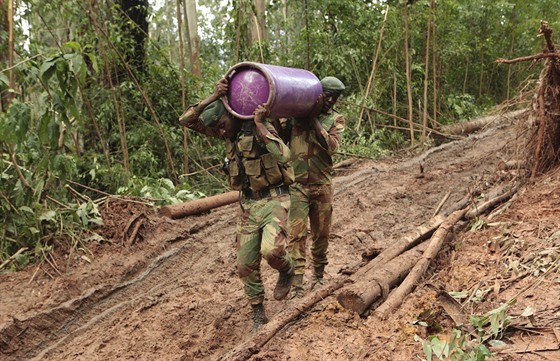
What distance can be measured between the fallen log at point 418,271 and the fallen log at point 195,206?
12.0ft

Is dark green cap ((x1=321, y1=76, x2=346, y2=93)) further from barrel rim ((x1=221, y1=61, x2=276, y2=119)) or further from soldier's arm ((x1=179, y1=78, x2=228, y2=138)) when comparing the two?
soldier's arm ((x1=179, y1=78, x2=228, y2=138))

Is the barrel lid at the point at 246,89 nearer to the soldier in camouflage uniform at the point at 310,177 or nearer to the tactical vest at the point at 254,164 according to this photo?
the tactical vest at the point at 254,164

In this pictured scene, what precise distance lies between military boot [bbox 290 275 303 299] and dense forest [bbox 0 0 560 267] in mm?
2789

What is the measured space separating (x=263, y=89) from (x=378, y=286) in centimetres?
173

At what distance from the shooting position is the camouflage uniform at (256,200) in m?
4.16

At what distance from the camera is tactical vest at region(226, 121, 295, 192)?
4.20 metres

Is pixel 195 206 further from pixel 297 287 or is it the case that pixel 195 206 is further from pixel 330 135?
pixel 330 135

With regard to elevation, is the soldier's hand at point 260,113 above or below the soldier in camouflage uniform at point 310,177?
above

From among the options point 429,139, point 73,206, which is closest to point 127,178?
point 73,206

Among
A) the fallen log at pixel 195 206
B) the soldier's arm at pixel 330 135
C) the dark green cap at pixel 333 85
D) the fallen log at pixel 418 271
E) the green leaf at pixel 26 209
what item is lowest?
the fallen log at pixel 195 206

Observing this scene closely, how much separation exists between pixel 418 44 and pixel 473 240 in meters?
11.4

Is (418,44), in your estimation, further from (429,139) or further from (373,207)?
(373,207)

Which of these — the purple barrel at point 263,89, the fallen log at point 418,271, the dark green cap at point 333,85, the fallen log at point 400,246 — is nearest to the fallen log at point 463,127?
the fallen log at point 400,246

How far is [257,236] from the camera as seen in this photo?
422 cm
